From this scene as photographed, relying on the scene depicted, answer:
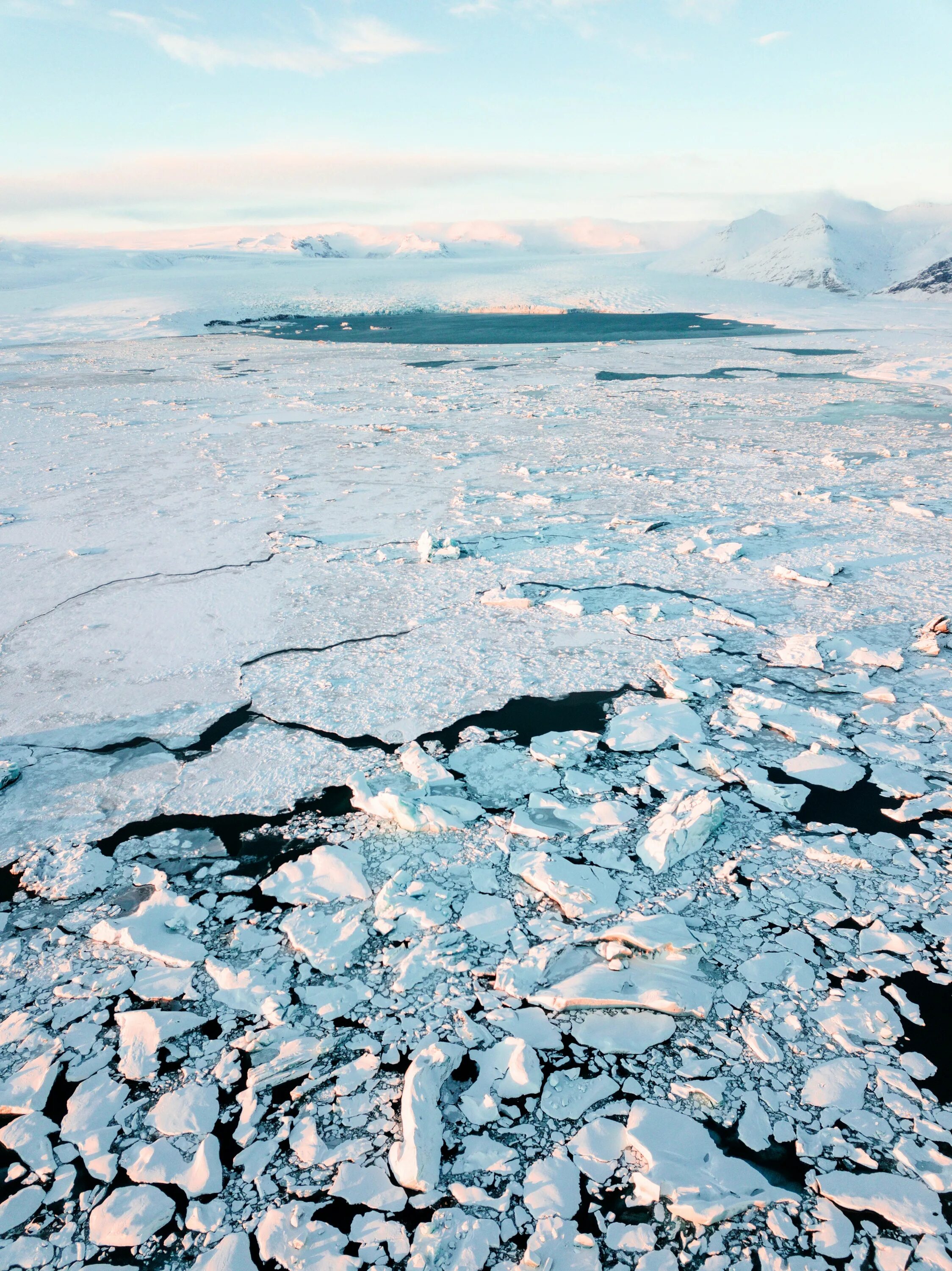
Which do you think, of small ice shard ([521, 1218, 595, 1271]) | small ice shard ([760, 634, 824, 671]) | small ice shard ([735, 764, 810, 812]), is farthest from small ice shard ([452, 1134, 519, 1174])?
small ice shard ([760, 634, 824, 671])

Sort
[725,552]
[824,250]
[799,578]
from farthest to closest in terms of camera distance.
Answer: [824,250] < [725,552] < [799,578]

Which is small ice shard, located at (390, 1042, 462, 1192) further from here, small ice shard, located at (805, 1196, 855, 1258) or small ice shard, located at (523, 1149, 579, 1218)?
small ice shard, located at (805, 1196, 855, 1258)

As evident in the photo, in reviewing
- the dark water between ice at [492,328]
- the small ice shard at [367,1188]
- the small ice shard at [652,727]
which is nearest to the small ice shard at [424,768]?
the small ice shard at [652,727]

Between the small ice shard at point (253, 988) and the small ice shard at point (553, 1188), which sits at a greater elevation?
the small ice shard at point (253, 988)

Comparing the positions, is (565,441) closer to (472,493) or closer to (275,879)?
(472,493)

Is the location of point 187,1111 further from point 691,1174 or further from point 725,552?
point 725,552

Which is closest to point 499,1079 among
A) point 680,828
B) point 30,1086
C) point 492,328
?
point 680,828

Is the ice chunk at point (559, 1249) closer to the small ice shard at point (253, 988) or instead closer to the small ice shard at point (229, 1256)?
the small ice shard at point (229, 1256)
